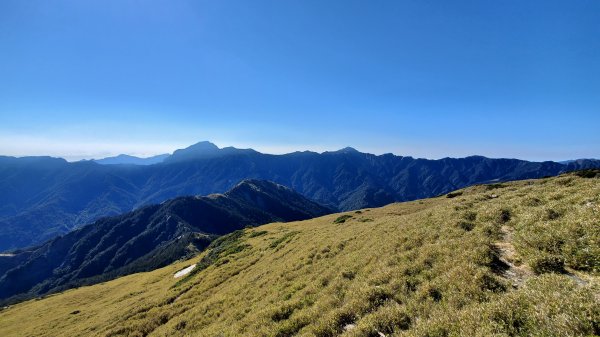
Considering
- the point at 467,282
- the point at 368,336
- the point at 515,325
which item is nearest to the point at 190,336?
the point at 368,336

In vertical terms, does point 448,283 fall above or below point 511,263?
below

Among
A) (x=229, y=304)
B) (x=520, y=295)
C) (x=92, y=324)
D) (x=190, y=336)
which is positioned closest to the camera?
(x=520, y=295)

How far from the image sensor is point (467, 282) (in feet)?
35.9

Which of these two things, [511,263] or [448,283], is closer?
[448,283]

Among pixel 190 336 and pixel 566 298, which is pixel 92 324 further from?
pixel 566 298

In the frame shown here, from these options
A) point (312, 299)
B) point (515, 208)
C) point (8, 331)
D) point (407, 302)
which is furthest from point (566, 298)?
point (8, 331)

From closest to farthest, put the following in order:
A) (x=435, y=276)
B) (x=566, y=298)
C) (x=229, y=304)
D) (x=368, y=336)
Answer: (x=566, y=298), (x=368, y=336), (x=435, y=276), (x=229, y=304)

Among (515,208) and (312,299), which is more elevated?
(515,208)

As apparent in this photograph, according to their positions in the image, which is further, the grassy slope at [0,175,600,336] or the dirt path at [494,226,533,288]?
the dirt path at [494,226,533,288]

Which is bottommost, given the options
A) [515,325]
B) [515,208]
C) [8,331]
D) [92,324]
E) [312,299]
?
[8,331]

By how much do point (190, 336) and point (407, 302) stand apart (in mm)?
16357

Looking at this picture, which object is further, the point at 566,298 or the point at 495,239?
the point at 495,239

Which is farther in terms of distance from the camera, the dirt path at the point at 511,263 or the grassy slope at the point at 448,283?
the dirt path at the point at 511,263

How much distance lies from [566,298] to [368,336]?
19.4 ft
